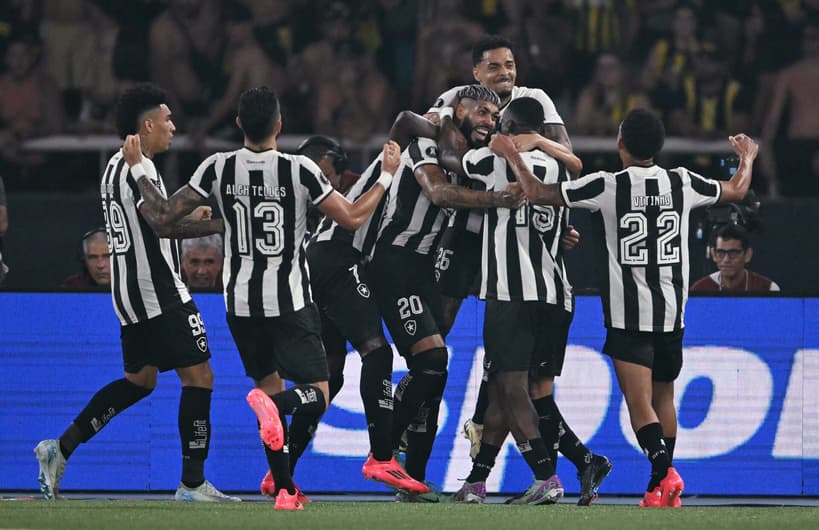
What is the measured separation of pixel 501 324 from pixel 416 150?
41.7 inches

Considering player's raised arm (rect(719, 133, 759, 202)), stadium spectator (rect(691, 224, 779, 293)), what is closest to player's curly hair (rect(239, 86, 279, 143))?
player's raised arm (rect(719, 133, 759, 202))

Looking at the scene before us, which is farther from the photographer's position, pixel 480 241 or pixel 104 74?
pixel 104 74

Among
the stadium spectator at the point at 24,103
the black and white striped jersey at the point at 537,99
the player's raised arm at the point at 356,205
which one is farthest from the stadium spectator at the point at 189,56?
the player's raised arm at the point at 356,205

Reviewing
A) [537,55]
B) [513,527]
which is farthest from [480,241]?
[537,55]

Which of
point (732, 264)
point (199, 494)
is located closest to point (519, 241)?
point (199, 494)

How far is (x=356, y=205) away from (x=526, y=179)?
899 mm

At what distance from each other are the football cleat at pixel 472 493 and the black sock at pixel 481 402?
1.36ft

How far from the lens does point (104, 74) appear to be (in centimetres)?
1277

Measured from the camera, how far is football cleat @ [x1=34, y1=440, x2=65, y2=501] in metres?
7.74

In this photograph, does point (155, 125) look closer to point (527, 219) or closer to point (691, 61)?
point (527, 219)

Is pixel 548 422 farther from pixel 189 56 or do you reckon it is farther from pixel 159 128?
pixel 189 56

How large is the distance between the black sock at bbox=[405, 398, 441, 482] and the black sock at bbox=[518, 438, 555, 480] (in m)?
0.69

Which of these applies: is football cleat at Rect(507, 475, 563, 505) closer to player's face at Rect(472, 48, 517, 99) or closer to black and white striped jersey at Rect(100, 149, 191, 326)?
black and white striped jersey at Rect(100, 149, 191, 326)

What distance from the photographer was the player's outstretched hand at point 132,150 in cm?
743
